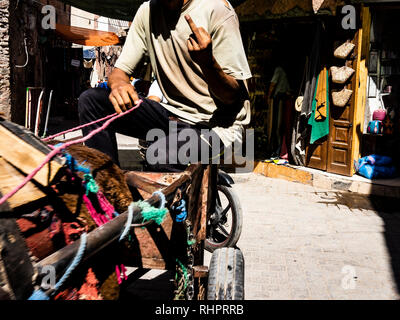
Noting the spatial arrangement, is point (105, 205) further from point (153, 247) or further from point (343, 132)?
point (343, 132)

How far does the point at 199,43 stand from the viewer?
2.08 meters

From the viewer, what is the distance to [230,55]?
2473mm

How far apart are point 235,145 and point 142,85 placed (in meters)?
6.40

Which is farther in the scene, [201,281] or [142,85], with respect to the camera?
[142,85]

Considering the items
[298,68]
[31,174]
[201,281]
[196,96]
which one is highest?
[298,68]

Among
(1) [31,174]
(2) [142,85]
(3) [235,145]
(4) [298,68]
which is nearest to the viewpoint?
(1) [31,174]

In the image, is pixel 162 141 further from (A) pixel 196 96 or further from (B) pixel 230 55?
(B) pixel 230 55

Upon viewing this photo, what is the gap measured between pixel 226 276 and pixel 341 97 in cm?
632

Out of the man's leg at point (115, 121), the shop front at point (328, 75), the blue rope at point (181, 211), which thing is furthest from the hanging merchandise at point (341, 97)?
the blue rope at point (181, 211)

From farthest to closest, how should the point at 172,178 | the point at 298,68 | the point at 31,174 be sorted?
the point at 298,68 → the point at 172,178 → the point at 31,174

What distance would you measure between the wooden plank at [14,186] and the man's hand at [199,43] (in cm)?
117

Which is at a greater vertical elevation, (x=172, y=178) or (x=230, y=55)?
(x=230, y=55)

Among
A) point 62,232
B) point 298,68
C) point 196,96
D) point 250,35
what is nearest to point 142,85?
point 250,35

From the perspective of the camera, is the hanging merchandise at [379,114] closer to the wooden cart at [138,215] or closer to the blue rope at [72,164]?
the wooden cart at [138,215]
